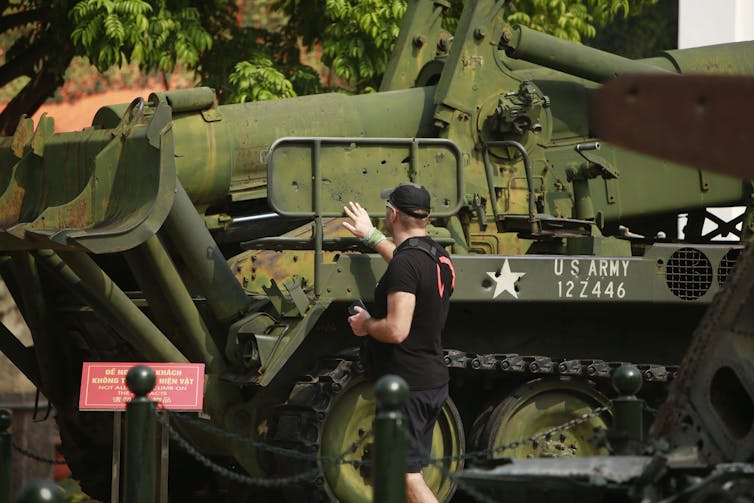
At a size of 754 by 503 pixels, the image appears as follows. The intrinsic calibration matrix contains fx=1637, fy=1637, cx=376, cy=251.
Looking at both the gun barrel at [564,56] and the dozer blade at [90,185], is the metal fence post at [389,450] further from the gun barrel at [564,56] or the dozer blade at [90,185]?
the gun barrel at [564,56]

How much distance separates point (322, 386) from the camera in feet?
31.2

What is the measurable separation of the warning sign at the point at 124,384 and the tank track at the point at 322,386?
593 mm

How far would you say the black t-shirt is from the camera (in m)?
8.04

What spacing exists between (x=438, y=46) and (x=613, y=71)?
1.30 meters

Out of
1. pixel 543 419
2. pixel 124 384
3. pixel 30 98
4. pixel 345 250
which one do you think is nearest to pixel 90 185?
pixel 124 384

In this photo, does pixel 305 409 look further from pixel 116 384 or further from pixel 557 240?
pixel 557 240

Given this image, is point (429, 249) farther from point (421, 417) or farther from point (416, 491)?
point (416, 491)

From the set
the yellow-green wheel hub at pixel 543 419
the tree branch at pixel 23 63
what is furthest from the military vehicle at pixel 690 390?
the tree branch at pixel 23 63

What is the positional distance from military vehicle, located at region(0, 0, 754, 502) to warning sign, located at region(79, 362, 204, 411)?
415mm

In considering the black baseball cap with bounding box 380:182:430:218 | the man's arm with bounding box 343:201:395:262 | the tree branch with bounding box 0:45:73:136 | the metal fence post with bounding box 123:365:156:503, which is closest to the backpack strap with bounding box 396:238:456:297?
the black baseball cap with bounding box 380:182:430:218

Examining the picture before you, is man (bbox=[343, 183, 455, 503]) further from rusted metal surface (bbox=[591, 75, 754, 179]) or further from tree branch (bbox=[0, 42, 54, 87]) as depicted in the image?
tree branch (bbox=[0, 42, 54, 87])

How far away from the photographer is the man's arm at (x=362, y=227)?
29.5 feet

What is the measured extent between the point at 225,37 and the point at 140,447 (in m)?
8.83

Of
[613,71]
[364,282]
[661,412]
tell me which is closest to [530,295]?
[364,282]
